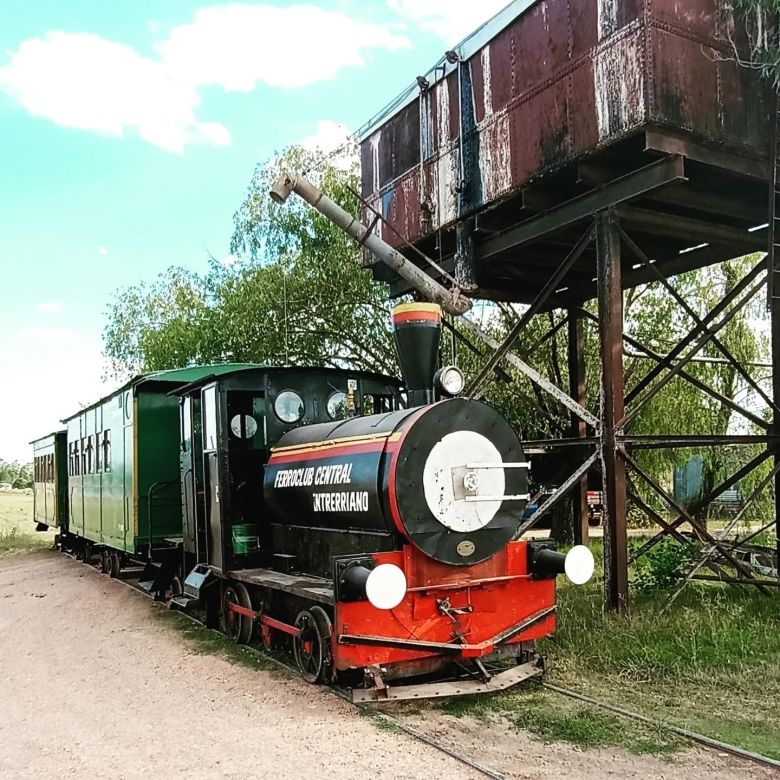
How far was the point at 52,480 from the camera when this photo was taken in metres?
20.1

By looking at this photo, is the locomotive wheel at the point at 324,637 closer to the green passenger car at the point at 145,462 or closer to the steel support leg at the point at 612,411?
the steel support leg at the point at 612,411

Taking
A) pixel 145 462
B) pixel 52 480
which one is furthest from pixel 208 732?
pixel 52 480

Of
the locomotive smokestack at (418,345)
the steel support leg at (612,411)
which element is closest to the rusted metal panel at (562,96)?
the steel support leg at (612,411)

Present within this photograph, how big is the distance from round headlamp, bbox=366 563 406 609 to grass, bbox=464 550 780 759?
1210mm

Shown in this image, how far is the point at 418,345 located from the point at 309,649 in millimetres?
2619

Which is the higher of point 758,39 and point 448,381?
point 758,39

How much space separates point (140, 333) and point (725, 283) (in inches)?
625

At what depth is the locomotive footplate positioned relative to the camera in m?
5.96

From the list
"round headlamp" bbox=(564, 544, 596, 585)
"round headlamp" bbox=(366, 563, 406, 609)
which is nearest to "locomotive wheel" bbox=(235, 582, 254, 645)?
"round headlamp" bbox=(366, 563, 406, 609)

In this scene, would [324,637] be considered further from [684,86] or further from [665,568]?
[684,86]

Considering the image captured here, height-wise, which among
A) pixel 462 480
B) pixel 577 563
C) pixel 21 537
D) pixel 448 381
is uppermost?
pixel 448 381

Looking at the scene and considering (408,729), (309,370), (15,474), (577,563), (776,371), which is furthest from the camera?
(15,474)

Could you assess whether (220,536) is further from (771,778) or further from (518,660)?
(771,778)

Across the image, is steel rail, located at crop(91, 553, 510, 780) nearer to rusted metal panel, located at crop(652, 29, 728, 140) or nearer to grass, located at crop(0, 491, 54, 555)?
rusted metal panel, located at crop(652, 29, 728, 140)
